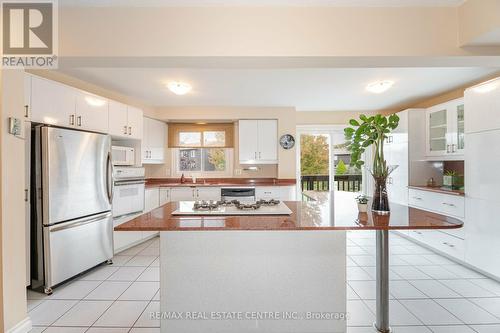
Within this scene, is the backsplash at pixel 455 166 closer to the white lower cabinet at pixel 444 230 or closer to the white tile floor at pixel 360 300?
the white lower cabinet at pixel 444 230

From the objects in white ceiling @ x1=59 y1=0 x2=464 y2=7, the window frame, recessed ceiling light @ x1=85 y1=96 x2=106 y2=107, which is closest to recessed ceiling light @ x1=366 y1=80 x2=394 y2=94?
white ceiling @ x1=59 y1=0 x2=464 y2=7

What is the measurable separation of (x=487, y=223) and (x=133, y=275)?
4.08 metres

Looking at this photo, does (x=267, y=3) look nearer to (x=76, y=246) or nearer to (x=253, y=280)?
(x=253, y=280)

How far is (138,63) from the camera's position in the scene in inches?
79.2

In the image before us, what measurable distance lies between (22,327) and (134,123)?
2.80 m

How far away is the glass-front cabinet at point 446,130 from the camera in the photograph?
3509 mm

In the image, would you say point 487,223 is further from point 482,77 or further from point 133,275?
point 133,275

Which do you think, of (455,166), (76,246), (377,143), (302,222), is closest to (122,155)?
(76,246)

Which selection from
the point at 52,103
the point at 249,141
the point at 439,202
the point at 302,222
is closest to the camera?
the point at 302,222

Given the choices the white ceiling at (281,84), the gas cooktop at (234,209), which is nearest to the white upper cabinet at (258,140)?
the white ceiling at (281,84)

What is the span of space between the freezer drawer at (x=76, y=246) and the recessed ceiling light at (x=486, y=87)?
478 cm

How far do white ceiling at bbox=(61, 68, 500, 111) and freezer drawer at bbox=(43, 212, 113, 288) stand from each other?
1846 mm

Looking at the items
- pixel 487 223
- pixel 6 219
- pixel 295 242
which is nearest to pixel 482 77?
pixel 487 223

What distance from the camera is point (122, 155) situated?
12.5ft
